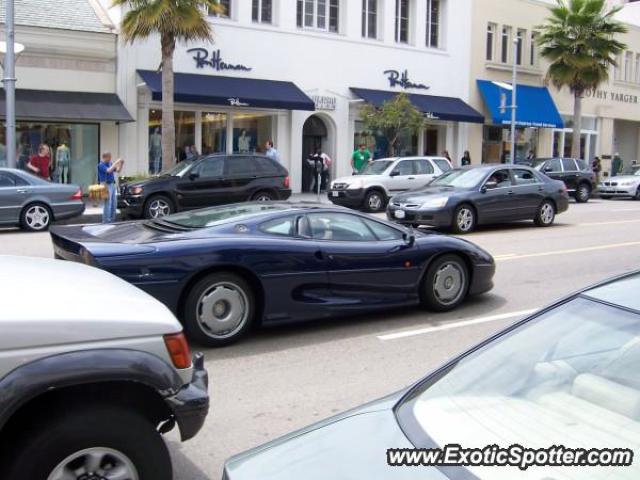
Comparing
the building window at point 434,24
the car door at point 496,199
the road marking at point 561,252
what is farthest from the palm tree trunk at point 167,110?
the building window at point 434,24

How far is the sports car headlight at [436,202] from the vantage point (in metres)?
15.0

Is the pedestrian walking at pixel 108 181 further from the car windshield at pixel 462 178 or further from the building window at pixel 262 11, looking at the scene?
the building window at pixel 262 11

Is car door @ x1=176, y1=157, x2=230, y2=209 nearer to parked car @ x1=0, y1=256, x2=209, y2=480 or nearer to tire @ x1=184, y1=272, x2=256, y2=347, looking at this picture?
tire @ x1=184, y1=272, x2=256, y2=347

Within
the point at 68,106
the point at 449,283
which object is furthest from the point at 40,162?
the point at 449,283

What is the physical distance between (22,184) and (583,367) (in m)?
15.0

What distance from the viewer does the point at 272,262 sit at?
22.2ft

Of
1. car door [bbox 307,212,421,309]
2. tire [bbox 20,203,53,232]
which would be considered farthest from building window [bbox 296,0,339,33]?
car door [bbox 307,212,421,309]

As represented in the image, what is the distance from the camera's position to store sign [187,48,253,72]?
977 inches

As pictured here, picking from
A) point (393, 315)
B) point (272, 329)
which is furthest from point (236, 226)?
point (393, 315)

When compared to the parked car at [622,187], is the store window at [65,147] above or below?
above

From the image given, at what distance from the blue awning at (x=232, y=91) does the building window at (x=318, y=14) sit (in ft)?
9.33

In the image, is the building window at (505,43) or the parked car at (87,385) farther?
the building window at (505,43)

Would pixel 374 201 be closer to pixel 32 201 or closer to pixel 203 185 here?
pixel 203 185

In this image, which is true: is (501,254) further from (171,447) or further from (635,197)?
(635,197)
